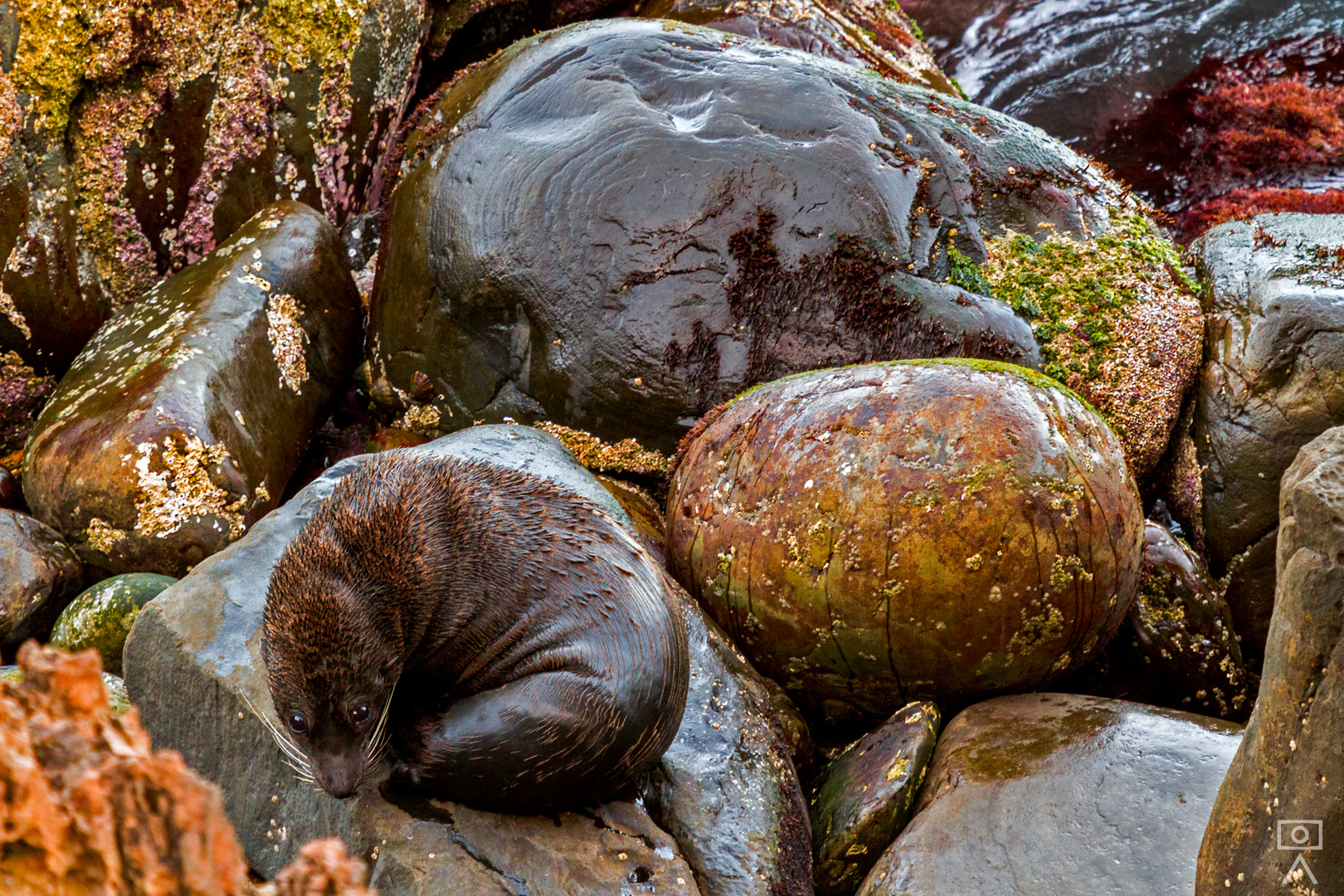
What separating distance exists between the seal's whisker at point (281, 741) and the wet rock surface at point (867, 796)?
2.01m

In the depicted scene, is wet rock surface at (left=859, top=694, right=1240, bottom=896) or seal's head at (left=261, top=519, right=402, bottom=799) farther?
wet rock surface at (left=859, top=694, right=1240, bottom=896)

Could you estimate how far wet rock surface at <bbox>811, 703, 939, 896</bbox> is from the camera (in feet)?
13.5

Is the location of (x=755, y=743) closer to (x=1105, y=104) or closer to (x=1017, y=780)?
(x=1017, y=780)

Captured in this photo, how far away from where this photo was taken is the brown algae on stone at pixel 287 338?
6.32 meters

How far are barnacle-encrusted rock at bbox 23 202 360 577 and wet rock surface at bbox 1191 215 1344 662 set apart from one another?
17.5ft

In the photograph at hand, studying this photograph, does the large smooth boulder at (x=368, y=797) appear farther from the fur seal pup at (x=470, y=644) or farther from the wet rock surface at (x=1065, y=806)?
the wet rock surface at (x=1065, y=806)

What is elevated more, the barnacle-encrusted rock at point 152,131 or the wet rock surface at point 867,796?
Answer: the barnacle-encrusted rock at point 152,131

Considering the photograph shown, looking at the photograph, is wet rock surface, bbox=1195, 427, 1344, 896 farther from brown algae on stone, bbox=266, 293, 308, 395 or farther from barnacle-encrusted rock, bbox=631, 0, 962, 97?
barnacle-encrusted rock, bbox=631, 0, 962, 97

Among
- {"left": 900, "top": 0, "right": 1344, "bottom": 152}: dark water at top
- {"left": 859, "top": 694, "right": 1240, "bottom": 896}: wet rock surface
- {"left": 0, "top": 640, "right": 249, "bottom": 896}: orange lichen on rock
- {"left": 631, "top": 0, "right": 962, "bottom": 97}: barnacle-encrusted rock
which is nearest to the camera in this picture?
{"left": 0, "top": 640, "right": 249, "bottom": 896}: orange lichen on rock

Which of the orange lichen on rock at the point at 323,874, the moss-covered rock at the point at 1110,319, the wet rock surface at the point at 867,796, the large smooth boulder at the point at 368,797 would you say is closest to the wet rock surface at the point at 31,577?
the large smooth boulder at the point at 368,797

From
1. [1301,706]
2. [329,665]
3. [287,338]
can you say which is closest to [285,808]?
[329,665]

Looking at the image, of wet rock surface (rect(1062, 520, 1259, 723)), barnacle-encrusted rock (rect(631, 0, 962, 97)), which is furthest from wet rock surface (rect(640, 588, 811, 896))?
barnacle-encrusted rock (rect(631, 0, 962, 97))

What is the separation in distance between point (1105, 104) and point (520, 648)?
926cm

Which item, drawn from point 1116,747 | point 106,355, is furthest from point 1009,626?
point 106,355
